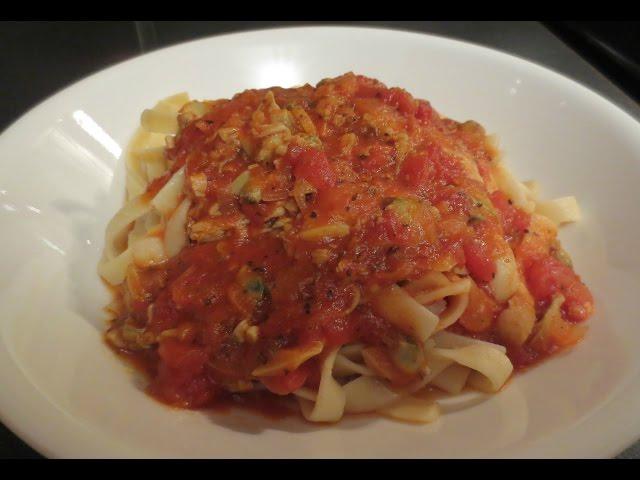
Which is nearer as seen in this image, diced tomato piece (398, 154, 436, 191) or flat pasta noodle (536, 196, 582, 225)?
diced tomato piece (398, 154, 436, 191)

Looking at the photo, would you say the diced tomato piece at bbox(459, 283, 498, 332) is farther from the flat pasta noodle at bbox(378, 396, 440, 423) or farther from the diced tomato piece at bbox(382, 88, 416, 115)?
the diced tomato piece at bbox(382, 88, 416, 115)

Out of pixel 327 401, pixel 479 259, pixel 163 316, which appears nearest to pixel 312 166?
pixel 479 259

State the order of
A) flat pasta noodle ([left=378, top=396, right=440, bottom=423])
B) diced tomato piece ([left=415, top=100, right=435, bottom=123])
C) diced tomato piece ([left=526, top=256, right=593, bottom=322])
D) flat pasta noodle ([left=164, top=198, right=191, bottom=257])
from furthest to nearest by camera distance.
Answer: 1. diced tomato piece ([left=415, top=100, right=435, bottom=123])
2. flat pasta noodle ([left=164, top=198, right=191, bottom=257])
3. diced tomato piece ([left=526, top=256, right=593, bottom=322])
4. flat pasta noodle ([left=378, top=396, right=440, bottom=423])

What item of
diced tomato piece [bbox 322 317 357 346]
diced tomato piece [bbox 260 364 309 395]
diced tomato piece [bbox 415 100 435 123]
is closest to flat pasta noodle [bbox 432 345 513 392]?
diced tomato piece [bbox 322 317 357 346]

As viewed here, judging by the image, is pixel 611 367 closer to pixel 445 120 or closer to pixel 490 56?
pixel 445 120

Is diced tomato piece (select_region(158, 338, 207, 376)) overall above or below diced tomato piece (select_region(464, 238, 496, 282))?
below

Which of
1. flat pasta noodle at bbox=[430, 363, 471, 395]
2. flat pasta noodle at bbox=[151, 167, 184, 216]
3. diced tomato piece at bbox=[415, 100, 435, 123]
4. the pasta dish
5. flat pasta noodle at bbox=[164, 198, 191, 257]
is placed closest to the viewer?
the pasta dish

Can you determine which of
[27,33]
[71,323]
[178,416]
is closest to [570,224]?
[178,416]
